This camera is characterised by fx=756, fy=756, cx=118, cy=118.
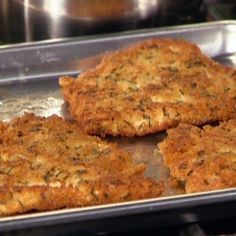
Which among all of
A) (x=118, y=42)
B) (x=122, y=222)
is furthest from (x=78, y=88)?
(x=122, y=222)

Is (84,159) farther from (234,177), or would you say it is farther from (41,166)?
(234,177)

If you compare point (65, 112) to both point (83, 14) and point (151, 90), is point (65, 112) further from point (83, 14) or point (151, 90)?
point (83, 14)

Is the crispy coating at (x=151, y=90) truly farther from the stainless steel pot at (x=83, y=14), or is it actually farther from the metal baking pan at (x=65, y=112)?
the stainless steel pot at (x=83, y=14)

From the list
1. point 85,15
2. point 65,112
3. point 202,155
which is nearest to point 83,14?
point 85,15

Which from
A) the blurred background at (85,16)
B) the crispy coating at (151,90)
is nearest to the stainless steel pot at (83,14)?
the blurred background at (85,16)

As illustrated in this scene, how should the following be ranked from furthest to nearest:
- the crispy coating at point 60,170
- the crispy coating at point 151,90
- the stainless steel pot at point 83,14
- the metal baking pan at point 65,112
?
the stainless steel pot at point 83,14 < the crispy coating at point 151,90 < the crispy coating at point 60,170 < the metal baking pan at point 65,112

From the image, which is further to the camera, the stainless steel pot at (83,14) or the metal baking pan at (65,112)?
the stainless steel pot at (83,14)
